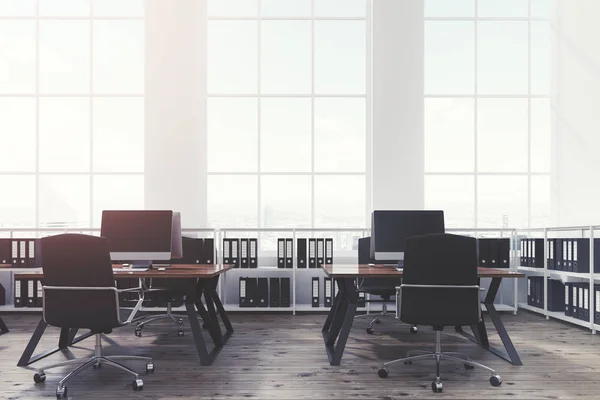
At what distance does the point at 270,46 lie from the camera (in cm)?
674

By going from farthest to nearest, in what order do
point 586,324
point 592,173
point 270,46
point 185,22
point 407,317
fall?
point 270,46 < point 185,22 < point 592,173 < point 586,324 < point 407,317

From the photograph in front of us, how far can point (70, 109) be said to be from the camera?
668 centimetres

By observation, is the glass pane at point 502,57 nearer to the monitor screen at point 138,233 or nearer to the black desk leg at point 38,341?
the monitor screen at point 138,233

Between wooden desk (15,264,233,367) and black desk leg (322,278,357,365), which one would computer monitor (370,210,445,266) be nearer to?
black desk leg (322,278,357,365)

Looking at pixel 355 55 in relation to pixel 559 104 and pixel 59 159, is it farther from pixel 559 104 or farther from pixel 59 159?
pixel 59 159

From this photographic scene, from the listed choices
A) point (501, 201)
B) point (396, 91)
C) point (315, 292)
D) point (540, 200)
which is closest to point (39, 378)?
point (315, 292)

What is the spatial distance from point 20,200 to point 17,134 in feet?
2.83

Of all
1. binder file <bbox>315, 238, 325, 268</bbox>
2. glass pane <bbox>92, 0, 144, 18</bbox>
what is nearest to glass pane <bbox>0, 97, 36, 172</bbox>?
glass pane <bbox>92, 0, 144, 18</bbox>

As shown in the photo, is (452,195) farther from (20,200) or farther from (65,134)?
(20,200)

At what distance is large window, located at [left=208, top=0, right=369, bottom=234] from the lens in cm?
668

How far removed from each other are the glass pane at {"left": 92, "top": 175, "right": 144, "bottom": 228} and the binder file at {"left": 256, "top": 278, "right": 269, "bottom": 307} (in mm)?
1974

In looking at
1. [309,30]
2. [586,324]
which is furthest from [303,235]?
[586,324]

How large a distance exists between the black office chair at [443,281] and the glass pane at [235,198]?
3628 millimetres

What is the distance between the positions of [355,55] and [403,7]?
837 mm
